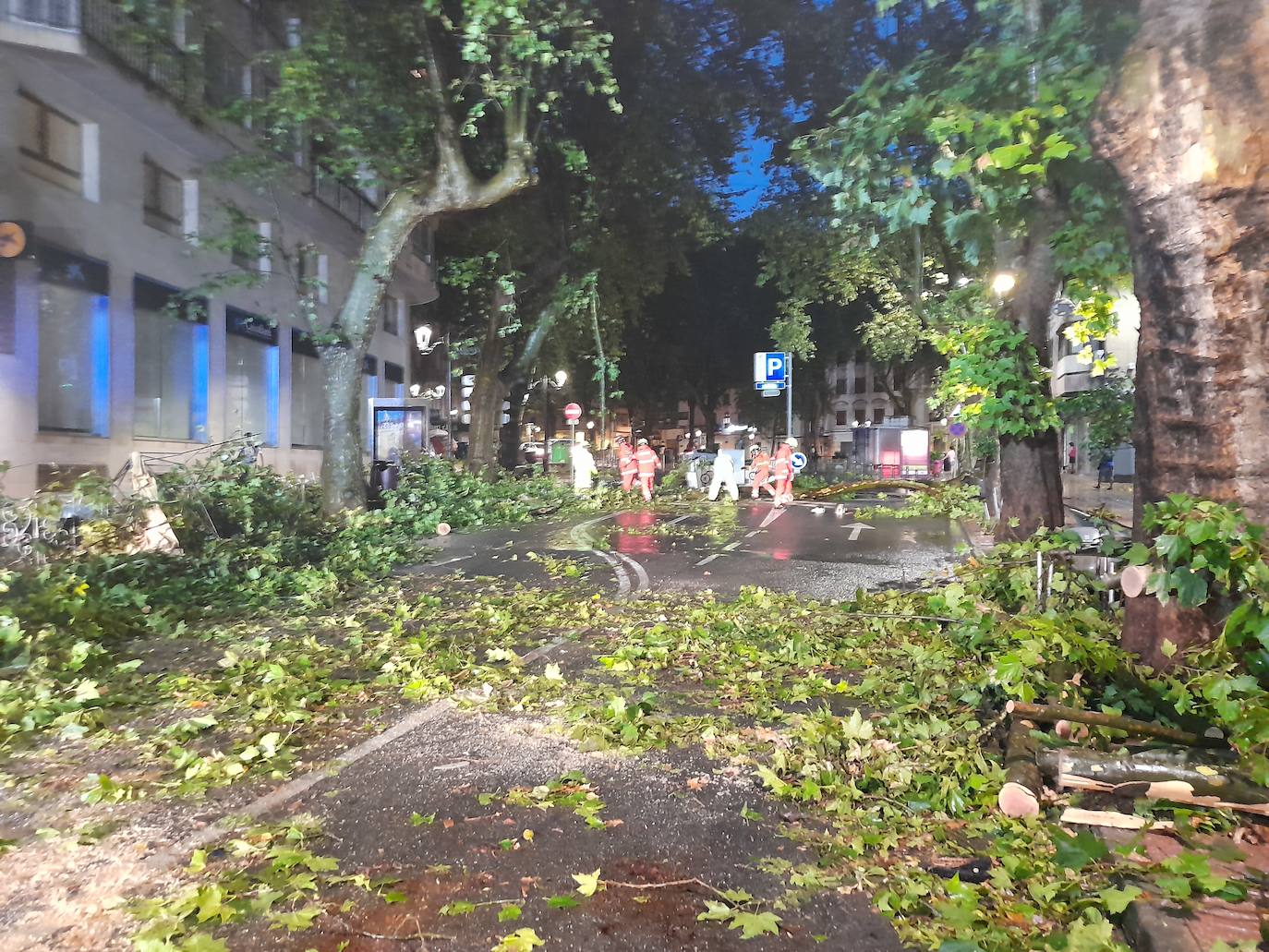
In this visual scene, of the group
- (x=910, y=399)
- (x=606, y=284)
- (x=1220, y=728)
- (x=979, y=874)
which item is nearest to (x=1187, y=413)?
(x=1220, y=728)

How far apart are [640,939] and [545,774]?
1602 mm

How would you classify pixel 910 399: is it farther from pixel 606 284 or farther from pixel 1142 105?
pixel 1142 105

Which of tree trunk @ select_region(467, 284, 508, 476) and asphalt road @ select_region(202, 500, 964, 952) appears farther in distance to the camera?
tree trunk @ select_region(467, 284, 508, 476)

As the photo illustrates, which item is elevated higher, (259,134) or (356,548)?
(259,134)

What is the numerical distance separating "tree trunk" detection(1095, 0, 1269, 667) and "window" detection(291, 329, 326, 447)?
2213 cm

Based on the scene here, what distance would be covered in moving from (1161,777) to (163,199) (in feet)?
66.2

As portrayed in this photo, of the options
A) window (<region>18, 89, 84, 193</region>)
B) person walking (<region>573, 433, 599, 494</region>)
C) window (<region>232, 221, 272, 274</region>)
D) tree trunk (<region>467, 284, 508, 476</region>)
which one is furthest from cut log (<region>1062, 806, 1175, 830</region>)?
person walking (<region>573, 433, 599, 494</region>)

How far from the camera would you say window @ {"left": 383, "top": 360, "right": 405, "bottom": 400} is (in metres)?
31.0

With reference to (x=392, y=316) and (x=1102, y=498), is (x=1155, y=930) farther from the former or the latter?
(x=392, y=316)

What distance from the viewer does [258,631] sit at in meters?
7.93

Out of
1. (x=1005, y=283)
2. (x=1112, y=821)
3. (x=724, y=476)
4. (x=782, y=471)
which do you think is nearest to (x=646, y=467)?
(x=724, y=476)

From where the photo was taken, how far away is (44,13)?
1402 centimetres

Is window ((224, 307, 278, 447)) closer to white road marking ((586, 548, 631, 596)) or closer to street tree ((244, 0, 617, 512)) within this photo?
street tree ((244, 0, 617, 512))

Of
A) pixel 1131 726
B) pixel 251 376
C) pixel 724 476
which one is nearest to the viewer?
pixel 1131 726
